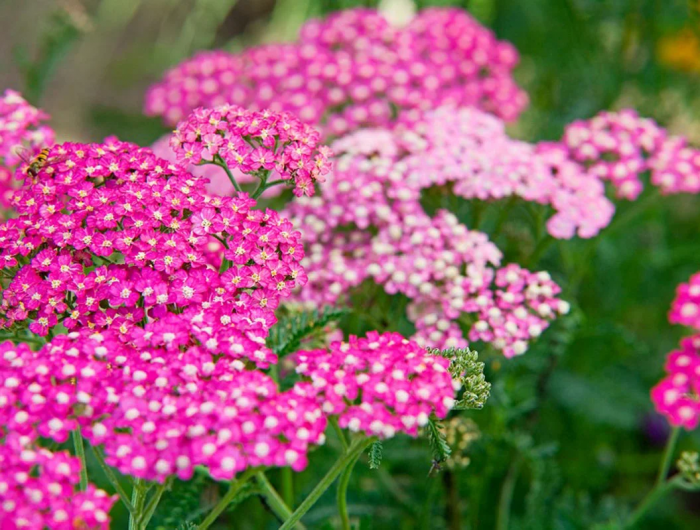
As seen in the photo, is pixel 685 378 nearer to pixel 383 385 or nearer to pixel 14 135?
pixel 383 385

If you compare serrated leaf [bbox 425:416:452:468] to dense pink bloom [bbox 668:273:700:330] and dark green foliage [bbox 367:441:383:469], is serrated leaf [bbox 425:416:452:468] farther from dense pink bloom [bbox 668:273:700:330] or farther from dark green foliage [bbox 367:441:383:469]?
dense pink bloom [bbox 668:273:700:330]

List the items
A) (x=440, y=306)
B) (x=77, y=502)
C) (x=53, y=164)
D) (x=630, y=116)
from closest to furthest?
(x=77, y=502), (x=53, y=164), (x=440, y=306), (x=630, y=116)

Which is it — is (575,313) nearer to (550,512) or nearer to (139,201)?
(550,512)

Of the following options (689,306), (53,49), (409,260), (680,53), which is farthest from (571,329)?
(680,53)

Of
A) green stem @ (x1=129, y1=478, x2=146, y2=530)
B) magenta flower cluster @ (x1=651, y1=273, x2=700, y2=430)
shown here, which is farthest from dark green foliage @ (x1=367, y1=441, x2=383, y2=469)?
magenta flower cluster @ (x1=651, y1=273, x2=700, y2=430)

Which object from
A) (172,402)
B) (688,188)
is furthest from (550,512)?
(172,402)

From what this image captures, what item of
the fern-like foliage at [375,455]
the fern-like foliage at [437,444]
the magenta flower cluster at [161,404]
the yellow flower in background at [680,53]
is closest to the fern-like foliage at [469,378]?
the fern-like foliage at [437,444]
